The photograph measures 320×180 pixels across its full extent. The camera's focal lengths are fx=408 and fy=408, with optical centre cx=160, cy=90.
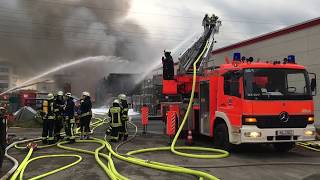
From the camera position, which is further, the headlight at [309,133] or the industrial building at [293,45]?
the industrial building at [293,45]

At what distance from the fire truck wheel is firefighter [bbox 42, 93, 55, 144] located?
16.1ft

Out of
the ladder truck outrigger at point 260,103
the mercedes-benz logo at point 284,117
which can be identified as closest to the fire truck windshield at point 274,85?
the ladder truck outrigger at point 260,103

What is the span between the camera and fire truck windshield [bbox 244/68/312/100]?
9.25 metres

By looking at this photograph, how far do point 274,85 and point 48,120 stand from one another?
21.7 feet

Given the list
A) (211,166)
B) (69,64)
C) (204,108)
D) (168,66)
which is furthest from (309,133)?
(69,64)

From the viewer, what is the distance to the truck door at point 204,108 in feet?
36.5

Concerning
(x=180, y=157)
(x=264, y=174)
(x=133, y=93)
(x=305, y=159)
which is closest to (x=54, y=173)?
(x=180, y=157)

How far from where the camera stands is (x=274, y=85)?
946 cm

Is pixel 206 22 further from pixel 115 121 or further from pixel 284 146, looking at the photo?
pixel 284 146

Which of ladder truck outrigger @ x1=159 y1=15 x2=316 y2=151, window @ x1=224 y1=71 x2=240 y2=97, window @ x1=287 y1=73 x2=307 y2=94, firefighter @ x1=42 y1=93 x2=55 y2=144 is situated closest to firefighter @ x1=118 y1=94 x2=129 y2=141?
firefighter @ x1=42 y1=93 x2=55 y2=144

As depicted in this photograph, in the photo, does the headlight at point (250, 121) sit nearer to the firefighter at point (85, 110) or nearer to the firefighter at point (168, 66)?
the firefighter at point (168, 66)

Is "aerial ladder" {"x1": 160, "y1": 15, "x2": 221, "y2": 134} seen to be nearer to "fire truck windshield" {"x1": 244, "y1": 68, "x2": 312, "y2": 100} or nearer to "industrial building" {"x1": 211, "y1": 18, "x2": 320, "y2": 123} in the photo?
"fire truck windshield" {"x1": 244, "y1": 68, "x2": 312, "y2": 100}

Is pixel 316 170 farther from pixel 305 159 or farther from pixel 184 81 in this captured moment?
pixel 184 81

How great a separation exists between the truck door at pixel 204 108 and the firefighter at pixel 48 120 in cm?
443
